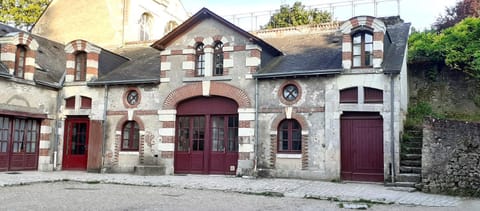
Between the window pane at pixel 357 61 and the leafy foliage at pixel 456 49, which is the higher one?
the leafy foliage at pixel 456 49

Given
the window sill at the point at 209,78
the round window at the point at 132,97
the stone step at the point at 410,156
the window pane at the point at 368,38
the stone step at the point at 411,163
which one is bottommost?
the stone step at the point at 411,163

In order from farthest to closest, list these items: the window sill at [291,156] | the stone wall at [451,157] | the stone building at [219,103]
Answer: the window sill at [291,156] → the stone building at [219,103] → the stone wall at [451,157]

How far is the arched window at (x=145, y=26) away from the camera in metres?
27.0

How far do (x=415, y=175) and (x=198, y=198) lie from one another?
654 cm

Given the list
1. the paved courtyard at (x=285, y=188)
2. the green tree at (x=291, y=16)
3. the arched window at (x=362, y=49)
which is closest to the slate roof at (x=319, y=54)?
the arched window at (x=362, y=49)

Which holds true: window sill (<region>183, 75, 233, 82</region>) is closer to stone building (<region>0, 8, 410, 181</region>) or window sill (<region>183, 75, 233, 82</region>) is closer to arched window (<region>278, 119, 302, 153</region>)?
stone building (<region>0, 8, 410, 181</region>)

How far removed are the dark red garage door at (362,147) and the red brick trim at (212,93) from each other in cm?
358

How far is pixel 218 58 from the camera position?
677 inches

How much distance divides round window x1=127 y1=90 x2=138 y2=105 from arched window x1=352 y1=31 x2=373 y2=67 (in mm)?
8394

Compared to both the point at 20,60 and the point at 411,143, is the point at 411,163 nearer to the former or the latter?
the point at 411,143

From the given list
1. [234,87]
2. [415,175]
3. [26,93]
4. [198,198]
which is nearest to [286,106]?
[234,87]

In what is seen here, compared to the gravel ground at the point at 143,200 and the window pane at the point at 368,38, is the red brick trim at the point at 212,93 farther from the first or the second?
the gravel ground at the point at 143,200

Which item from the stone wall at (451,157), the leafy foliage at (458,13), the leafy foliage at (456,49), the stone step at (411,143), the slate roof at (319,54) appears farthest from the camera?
the leafy foliage at (458,13)

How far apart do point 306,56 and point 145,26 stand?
13.5 metres
